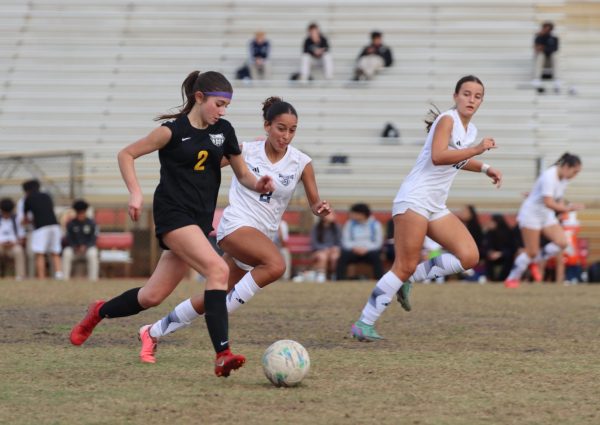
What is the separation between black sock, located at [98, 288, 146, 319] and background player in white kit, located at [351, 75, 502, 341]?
2160 mm

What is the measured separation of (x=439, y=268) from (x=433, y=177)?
83 cm

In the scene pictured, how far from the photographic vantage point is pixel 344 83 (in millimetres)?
26297

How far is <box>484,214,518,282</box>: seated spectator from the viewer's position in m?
20.9

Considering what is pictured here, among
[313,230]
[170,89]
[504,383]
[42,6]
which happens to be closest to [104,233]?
[313,230]

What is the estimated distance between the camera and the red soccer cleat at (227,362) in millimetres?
6754

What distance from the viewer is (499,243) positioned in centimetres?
2091

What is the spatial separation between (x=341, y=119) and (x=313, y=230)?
4.98 m

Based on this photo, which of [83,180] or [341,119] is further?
[341,119]

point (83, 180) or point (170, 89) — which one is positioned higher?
point (170, 89)

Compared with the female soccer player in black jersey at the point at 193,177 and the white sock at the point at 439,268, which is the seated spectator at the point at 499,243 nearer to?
the white sock at the point at 439,268

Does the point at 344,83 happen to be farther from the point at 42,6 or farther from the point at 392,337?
the point at 392,337

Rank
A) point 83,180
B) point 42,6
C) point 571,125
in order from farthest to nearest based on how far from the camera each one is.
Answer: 1. point 42,6
2. point 571,125
3. point 83,180

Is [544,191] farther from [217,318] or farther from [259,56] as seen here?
[259,56]

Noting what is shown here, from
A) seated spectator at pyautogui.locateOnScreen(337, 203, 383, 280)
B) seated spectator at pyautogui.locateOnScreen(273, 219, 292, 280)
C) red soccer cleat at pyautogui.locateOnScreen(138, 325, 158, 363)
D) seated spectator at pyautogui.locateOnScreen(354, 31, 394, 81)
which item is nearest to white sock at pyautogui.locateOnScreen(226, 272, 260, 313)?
red soccer cleat at pyautogui.locateOnScreen(138, 325, 158, 363)
